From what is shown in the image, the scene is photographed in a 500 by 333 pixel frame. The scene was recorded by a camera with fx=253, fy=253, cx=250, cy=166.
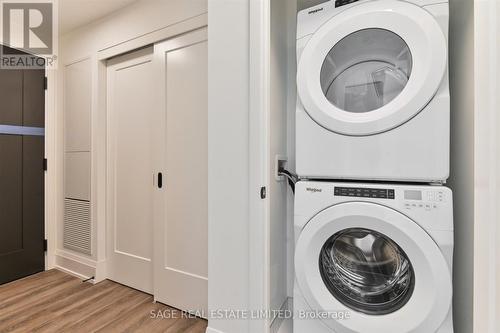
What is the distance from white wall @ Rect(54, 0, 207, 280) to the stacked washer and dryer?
3.61 ft

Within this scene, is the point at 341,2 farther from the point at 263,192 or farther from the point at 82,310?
the point at 82,310

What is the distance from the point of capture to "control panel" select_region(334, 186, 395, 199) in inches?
40.8

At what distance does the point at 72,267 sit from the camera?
2500mm

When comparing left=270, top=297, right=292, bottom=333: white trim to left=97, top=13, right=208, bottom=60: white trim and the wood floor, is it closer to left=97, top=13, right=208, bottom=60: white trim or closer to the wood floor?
the wood floor

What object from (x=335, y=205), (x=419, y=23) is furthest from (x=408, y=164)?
(x=419, y=23)

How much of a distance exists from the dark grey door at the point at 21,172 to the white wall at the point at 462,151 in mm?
3285

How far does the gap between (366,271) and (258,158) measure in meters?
0.72

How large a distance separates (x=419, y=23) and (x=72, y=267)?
128 inches

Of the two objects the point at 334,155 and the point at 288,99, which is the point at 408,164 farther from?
the point at 288,99

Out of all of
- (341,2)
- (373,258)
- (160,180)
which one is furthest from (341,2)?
(160,180)

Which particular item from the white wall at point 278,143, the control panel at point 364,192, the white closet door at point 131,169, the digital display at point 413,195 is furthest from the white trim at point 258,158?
the white closet door at point 131,169

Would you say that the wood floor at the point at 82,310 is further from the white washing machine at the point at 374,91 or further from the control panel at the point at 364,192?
the white washing machine at the point at 374,91

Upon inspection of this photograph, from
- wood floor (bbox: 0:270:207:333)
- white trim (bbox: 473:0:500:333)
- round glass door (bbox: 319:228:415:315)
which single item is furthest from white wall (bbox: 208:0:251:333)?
white trim (bbox: 473:0:500:333)

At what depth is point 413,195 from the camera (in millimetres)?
1003
